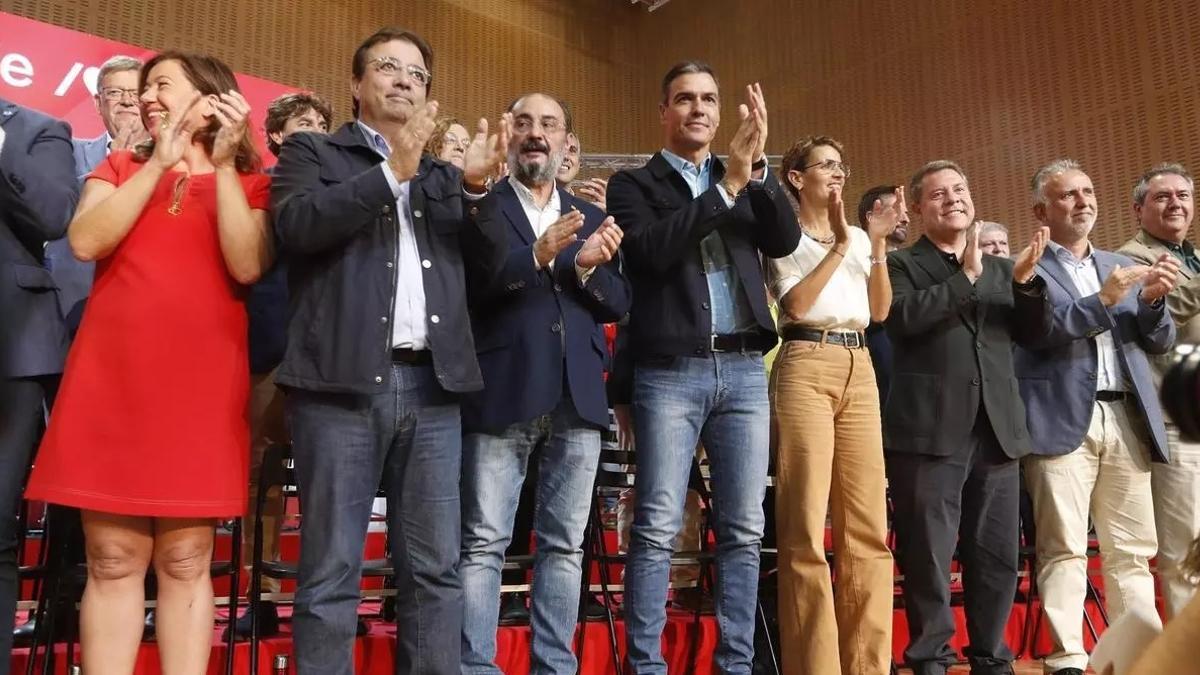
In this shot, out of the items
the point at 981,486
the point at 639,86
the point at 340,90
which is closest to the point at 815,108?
the point at 639,86

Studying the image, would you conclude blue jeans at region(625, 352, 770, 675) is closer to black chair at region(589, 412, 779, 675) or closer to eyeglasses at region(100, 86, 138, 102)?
black chair at region(589, 412, 779, 675)

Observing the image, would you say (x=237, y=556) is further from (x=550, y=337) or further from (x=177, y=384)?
(x=550, y=337)

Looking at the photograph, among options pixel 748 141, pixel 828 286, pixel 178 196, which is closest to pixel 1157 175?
pixel 828 286

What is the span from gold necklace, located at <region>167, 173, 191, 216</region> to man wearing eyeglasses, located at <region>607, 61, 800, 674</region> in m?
1.08

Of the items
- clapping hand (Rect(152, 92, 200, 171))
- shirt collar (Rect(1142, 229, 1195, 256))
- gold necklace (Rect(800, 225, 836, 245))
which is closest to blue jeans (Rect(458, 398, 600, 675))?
clapping hand (Rect(152, 92, 200, 171))

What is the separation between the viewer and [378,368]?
2016mm

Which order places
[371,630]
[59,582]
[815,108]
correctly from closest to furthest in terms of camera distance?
[59,582]
[371,630]
[815,108]

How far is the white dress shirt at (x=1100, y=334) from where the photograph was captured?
3.33 metres

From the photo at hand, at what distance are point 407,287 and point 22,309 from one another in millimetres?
788

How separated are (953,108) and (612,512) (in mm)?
4039

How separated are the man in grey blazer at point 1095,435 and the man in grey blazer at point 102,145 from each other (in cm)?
274

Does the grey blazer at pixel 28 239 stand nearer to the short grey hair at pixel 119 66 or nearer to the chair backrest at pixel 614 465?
the short grey hair at pixel 119 66

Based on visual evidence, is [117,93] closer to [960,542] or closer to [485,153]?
[485,153]

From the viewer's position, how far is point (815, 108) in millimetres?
7430
